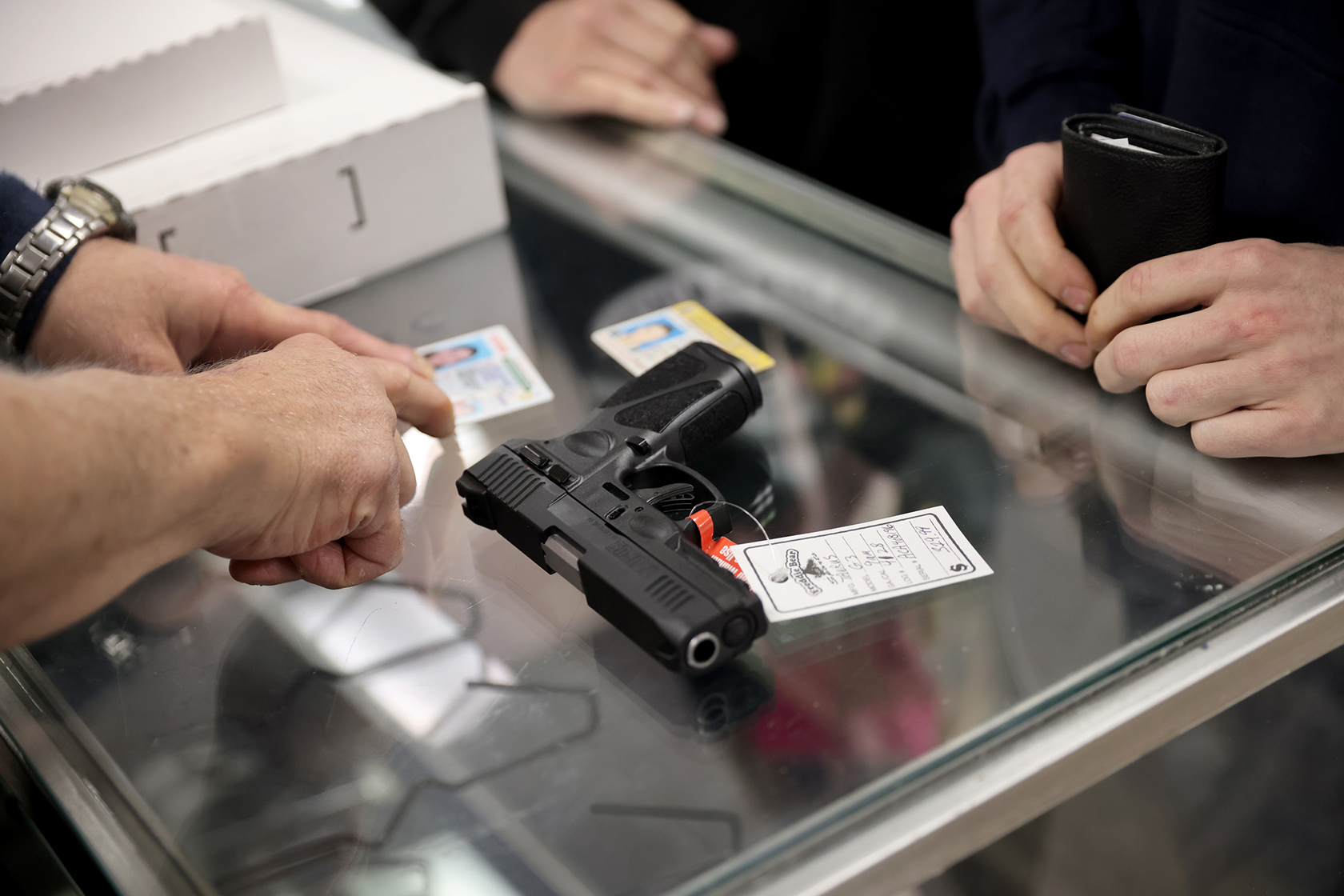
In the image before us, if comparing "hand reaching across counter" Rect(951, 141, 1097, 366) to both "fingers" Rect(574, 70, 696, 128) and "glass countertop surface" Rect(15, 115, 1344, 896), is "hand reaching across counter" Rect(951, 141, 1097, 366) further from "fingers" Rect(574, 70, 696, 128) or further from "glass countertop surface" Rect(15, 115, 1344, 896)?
"fingers" Rect(574, 70, 696, 128)

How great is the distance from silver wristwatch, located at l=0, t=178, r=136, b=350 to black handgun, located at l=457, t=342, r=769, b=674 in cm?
40

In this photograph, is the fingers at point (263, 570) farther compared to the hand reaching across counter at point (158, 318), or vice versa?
the hand reaching across counter at point (158, 318)

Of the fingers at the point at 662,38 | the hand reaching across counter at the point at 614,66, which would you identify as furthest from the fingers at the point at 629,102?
the fingers at the point at 662,38

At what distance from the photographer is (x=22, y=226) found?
867 mm

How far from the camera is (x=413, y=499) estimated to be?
813 mm

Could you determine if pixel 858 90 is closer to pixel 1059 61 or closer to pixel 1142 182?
pixel 1059 61

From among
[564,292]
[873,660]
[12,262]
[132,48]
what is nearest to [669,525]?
[873,660]

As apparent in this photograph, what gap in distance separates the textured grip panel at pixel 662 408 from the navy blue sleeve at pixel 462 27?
775 millimetres

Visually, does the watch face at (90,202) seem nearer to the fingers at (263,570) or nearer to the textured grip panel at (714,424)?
the fingers at (263,570)

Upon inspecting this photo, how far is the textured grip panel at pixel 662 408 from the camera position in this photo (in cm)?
78

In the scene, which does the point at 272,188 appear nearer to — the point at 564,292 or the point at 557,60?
the point at 564,292

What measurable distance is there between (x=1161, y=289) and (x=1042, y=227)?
→ 0.13 meters

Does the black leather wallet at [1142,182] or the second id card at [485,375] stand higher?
the black leather wallet at [1142,182]

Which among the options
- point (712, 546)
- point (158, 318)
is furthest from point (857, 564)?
point (158, 318)
